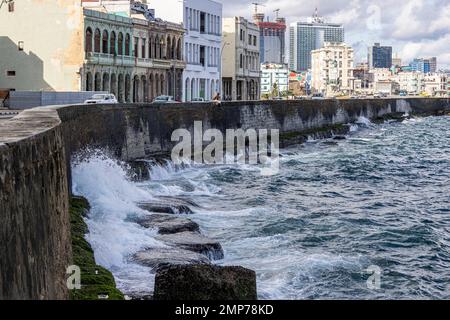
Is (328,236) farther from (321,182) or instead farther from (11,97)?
(11,97)

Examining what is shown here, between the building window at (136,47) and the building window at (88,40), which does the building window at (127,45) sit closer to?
the building window at (136,47)

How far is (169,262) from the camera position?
1917 centimetres

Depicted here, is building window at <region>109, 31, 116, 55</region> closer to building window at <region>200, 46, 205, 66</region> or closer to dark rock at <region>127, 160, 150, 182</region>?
building window at <region>200, 46, 205, 66</region>

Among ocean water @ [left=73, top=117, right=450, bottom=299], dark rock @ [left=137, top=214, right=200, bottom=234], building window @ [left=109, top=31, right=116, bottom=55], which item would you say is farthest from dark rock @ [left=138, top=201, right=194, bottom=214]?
building window @ [left=109, top=31, right=116, bottom=55]

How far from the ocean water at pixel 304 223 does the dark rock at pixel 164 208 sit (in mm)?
432

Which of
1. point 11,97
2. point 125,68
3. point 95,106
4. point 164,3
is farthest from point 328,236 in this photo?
point 164,3

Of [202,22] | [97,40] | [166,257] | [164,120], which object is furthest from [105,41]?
[166,257]

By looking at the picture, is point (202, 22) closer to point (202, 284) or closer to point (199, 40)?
point (199, 40)

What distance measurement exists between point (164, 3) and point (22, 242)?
73691 millimetres

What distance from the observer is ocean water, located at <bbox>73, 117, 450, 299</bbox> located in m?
19.8

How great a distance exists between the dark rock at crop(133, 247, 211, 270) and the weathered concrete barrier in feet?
8.72

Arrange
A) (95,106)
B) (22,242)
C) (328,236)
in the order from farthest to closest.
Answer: (95,106)
(328,236)
(22,242)

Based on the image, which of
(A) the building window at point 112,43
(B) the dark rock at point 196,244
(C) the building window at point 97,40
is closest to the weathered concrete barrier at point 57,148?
(B) the dark rock at point 196,244

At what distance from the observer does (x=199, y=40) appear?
85.7m
